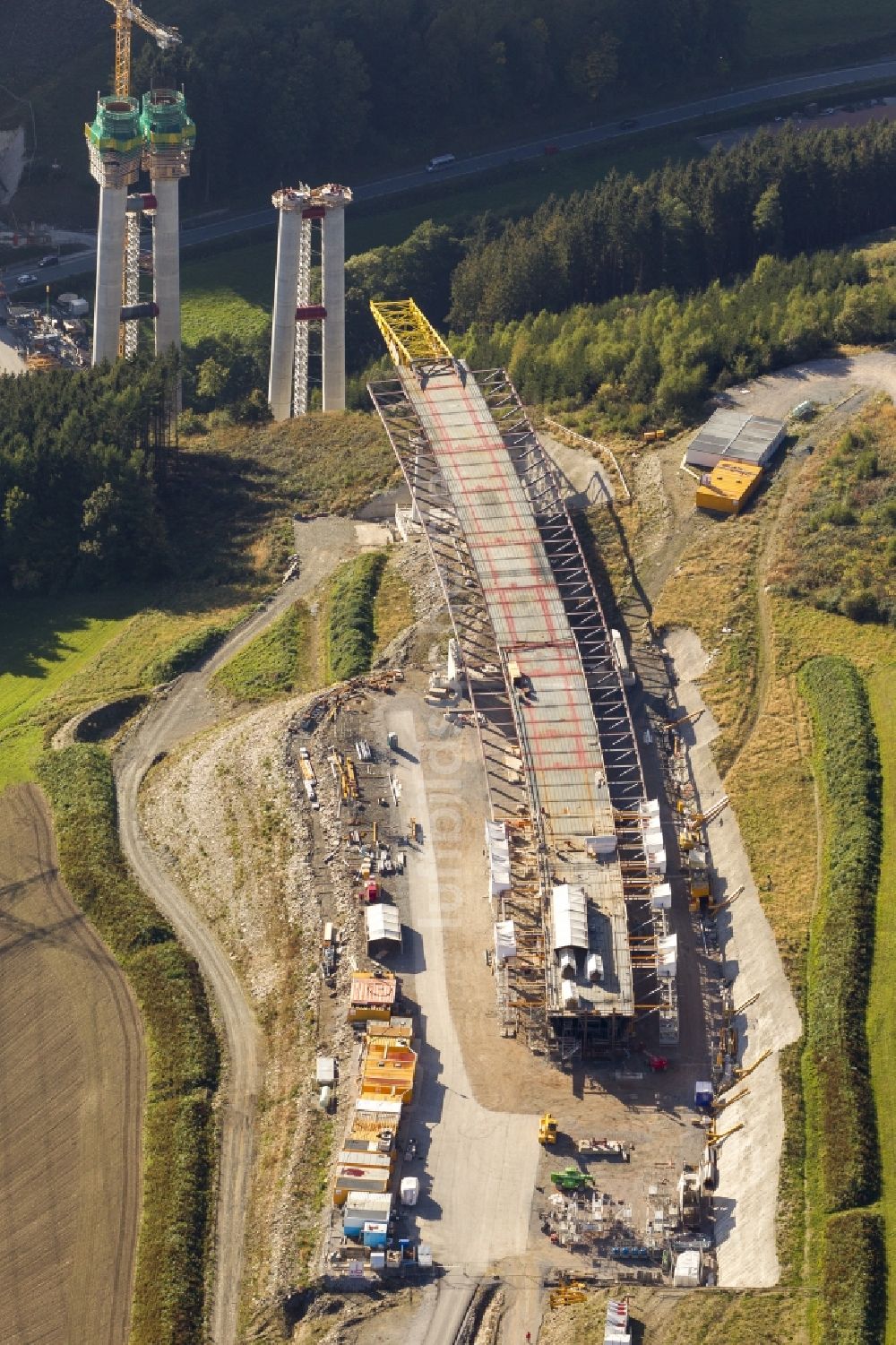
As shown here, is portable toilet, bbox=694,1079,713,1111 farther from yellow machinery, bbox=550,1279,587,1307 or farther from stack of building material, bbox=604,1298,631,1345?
stack of building material, bbox=604,1298,631,1345

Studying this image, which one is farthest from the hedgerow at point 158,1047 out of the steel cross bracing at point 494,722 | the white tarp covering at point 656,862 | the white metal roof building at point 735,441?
the white metal roof building at point 735,441

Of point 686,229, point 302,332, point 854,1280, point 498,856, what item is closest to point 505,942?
point 498,856

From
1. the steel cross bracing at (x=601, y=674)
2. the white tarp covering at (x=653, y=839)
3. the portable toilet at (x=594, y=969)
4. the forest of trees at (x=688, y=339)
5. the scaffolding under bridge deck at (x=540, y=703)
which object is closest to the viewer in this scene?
the portable toilet at (x=594, y=969)

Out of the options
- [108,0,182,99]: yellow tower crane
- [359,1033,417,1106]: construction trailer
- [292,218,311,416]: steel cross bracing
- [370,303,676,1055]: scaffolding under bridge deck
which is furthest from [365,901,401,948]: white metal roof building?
[108,0,182,99]: yellow tower crane

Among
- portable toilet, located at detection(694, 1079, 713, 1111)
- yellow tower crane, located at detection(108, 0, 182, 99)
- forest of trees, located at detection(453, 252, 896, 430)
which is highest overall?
yellow tower crane, located at detection(108, 0, 182, 99)

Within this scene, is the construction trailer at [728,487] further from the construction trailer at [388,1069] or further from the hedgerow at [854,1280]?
the hedgerow at [854,1280]

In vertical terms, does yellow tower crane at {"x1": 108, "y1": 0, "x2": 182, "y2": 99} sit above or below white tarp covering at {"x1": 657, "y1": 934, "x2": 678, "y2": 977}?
above

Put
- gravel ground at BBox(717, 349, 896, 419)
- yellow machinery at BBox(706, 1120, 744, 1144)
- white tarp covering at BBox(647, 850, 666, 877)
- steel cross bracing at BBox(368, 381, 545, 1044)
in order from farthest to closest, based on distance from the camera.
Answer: gravel ground at BBox(717, 349, 896, 419)
white tarp covering at BBox(647, 850, 666, 877)
steel cross bracing at BBox(368, 381, 545, 1044)
yellow machinery at BBox(706, 1120, 744, 1144)

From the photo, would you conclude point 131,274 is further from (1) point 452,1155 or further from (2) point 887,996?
(2) point 887,996
